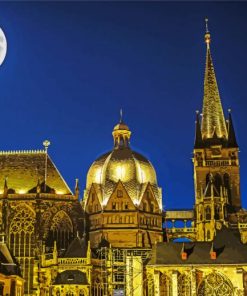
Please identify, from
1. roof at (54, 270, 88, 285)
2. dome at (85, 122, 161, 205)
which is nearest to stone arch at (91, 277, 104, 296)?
roof at (54, 270, 88, 285)

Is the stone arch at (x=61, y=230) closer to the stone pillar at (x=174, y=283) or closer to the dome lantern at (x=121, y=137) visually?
the dome lantern at (x=121, y=137)

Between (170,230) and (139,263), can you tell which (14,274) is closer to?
(139,263)

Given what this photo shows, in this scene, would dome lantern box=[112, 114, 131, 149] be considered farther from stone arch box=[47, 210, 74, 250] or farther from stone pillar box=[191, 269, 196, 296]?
stone pillar box=[191, 269, 196, 296]

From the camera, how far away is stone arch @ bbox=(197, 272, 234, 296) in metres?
60.8

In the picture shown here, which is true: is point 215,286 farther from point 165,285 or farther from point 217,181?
point 217,181

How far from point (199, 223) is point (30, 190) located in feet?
68.2

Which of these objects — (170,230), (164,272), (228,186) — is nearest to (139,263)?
(164,272)

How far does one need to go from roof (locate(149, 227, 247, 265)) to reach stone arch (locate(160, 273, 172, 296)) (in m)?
1.31

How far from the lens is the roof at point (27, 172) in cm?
7700

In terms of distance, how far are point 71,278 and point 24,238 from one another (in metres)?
9.21

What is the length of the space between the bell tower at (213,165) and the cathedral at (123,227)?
0.44 ft

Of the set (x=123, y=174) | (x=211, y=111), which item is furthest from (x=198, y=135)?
(x=123, y=174)

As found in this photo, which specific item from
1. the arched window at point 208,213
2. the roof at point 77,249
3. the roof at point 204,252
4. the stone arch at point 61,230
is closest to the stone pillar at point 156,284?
the roof at point 204,252

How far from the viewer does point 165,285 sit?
61812mm
